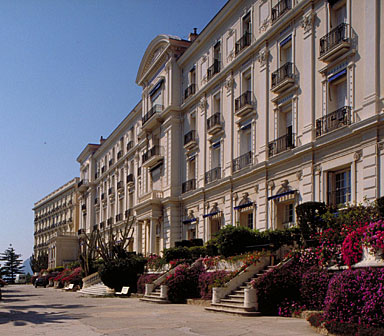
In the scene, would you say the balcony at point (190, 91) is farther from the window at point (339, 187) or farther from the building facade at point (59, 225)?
the building facade at point (59, 225)

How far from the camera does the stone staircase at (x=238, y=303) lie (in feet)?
56.6

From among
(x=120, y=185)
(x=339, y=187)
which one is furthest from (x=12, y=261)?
(x=339, y=187)

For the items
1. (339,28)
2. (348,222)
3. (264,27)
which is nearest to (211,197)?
(264,27)

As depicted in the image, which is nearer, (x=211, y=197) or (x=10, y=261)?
(x=211, y=197)

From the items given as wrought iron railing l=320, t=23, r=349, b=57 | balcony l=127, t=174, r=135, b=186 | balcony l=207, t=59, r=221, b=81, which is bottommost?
balcony l=127, t=174, r=135, b=186

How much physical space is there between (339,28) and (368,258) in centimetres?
1073

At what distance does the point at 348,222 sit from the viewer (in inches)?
639

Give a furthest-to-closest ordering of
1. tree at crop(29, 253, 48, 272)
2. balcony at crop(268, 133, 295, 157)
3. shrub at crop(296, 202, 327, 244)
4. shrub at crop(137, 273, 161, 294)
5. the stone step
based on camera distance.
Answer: tree at crop(29, 253, 48, 272) → shrub at crop(137, 273, 161, 294) → balcony at crop(268, 133, 295, 157) → shrub at crop(296, 202, 327, 244) → the stone step

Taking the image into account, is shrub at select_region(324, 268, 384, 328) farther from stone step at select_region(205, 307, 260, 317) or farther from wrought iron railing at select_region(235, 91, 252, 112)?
wrought iron railing at select_region(235, 91, 252, 112)

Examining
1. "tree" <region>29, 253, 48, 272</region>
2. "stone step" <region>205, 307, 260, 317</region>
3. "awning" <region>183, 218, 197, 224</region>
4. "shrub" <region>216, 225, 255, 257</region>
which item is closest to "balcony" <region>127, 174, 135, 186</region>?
"awning" <region>183, 218, 197, 224</region>

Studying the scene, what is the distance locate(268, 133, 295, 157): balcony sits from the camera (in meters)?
24.6

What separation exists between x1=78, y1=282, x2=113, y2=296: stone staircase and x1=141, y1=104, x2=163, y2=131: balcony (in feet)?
38.8

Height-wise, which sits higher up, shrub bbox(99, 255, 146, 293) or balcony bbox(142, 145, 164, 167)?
balcony bbox(142, 145, 164, 167)

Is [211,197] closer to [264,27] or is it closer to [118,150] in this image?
[264,27]
